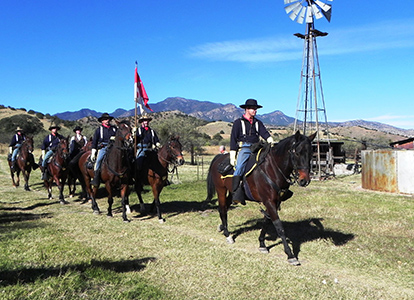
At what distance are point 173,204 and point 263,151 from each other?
6841mm

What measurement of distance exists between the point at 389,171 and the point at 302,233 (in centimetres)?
1064

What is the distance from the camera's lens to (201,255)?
7.46 meters

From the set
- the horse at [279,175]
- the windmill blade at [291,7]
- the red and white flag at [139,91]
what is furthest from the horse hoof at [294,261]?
the windmill blade at [291,7]

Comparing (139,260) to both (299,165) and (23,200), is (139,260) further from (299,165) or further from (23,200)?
(23,200)

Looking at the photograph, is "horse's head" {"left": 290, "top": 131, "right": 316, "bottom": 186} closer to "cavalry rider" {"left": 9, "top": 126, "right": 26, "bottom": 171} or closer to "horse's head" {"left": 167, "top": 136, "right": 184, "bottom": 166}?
"horse's head" {"left": 167, "top": 136, "right": 184, "bottom": 166}

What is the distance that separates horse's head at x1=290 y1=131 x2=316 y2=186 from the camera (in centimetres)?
681

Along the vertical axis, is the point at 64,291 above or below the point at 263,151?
below

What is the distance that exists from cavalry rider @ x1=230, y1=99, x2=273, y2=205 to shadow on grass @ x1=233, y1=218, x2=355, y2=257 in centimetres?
161

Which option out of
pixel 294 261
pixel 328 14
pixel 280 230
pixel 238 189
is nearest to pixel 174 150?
pixel 238 189

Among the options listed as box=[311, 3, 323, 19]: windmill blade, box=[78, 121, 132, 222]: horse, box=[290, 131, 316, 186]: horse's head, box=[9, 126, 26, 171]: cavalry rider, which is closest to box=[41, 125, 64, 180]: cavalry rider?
box=[9, 126, 26, 171]: cavalry rider

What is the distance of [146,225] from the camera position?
1038 cm

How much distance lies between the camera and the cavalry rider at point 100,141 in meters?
11.5

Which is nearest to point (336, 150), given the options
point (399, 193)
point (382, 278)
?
point (399, 193)

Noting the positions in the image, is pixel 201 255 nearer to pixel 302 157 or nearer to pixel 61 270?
pixel 61 270
